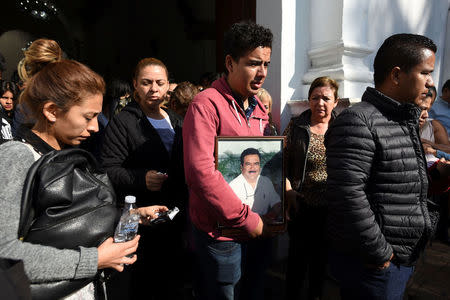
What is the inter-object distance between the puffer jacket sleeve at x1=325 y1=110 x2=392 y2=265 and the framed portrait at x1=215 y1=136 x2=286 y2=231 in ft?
0.96

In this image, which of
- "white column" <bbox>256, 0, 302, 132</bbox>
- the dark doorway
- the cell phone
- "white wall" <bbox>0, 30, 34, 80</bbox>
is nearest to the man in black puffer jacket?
the cell phone

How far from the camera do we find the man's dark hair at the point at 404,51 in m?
1.30

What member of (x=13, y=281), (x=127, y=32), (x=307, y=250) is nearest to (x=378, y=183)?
(x=307, y=250)

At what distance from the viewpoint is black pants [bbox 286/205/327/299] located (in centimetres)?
229

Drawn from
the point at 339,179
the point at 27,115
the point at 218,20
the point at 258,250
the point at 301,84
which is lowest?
the point at 258,250

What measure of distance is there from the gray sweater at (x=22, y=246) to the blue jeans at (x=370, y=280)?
1.20m

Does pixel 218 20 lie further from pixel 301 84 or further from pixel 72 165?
pixel 72 165

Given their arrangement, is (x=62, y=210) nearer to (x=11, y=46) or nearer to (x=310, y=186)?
(x=310, y=186)

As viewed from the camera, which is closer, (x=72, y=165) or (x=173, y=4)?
(x=72, y=165)

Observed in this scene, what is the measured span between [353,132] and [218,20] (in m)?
3.58

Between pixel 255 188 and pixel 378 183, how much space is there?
0.59 meters

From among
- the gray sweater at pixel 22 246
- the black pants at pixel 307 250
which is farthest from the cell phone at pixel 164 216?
the black pants at pixel 307 250

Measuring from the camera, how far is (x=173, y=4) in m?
9.32

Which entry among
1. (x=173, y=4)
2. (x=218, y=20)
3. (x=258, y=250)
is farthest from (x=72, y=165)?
(x=173, y=4)
